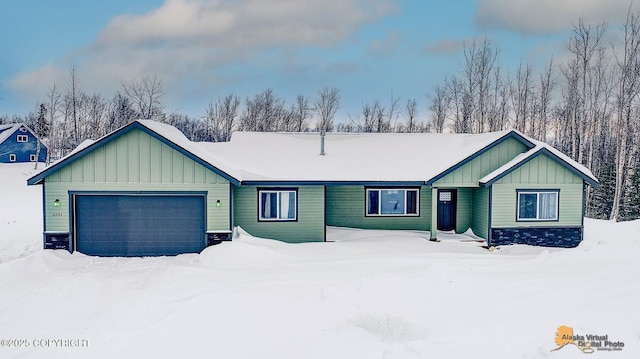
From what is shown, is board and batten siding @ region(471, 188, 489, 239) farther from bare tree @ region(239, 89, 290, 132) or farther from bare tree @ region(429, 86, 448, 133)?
bare tree @ region(239, 89, 290, 132)

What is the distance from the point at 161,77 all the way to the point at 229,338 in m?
41.2

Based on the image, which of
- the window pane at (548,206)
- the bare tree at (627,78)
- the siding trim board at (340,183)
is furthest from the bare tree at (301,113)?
the window pane at (548,206)

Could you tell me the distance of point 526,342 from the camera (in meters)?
6.51

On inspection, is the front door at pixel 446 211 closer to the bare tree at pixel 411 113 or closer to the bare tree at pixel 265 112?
the bare tree at pixel 411 113

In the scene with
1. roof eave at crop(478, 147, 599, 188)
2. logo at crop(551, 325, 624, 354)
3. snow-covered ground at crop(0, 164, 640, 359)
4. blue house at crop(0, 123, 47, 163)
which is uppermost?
blue house at crop(0, 123, 47, 163)

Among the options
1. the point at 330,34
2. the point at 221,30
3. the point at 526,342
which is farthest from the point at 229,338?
the point at 330,34

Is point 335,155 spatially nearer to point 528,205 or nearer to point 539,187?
point 528,205

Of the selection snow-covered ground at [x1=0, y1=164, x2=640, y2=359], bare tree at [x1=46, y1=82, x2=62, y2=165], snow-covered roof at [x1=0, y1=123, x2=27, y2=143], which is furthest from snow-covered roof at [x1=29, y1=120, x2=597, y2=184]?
snow-covered roof at [x1=0, y1=123, x2=27, y2=143]

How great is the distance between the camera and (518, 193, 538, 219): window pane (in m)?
15.4

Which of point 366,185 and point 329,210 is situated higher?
point 366,185

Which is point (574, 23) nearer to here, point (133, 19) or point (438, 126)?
point (438, 126)

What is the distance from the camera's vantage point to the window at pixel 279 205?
50.0ft

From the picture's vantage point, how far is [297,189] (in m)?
15.2

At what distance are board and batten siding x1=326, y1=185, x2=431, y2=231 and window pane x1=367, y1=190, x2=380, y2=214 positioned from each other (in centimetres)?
21
